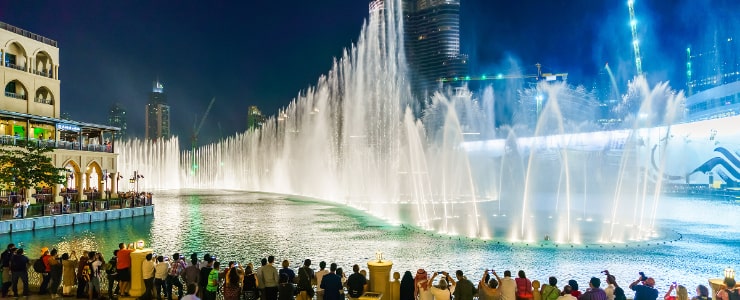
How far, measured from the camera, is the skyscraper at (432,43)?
7087 inches

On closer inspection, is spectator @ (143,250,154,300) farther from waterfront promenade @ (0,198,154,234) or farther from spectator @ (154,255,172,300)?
waterfront promenade @ (0,198,154,234)

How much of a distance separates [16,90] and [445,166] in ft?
181

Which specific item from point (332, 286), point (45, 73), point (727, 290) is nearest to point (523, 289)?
point (727, 290)

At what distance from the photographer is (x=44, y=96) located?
4531 cm

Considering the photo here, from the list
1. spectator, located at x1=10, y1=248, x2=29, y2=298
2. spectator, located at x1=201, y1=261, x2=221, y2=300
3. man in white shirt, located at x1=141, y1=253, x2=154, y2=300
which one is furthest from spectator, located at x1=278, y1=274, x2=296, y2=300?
spectator, located at x1=10, y1=248, x2=29, y2=298

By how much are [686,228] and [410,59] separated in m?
165

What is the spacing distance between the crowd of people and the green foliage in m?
21.2

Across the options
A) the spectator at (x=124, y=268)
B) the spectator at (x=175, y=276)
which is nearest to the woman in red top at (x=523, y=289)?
the spectator at (x=175, y=276)

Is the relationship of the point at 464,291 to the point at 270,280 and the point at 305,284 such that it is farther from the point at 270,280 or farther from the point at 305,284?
the point at 270,280

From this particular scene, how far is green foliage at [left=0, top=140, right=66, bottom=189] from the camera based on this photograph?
3039 cm

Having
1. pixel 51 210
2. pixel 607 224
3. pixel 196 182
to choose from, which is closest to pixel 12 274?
pixel 51 210

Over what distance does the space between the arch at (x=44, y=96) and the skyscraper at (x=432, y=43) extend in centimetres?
14508

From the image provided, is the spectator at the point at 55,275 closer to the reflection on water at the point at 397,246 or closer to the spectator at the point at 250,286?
the spectator at the point at 250,286

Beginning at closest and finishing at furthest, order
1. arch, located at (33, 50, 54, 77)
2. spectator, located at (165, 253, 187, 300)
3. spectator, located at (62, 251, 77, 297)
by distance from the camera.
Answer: spectator, located at (165, 253, 187, 300), spectator, located at (62, 251, 77, 297), arch, located at (33, 50, 54, 77)
